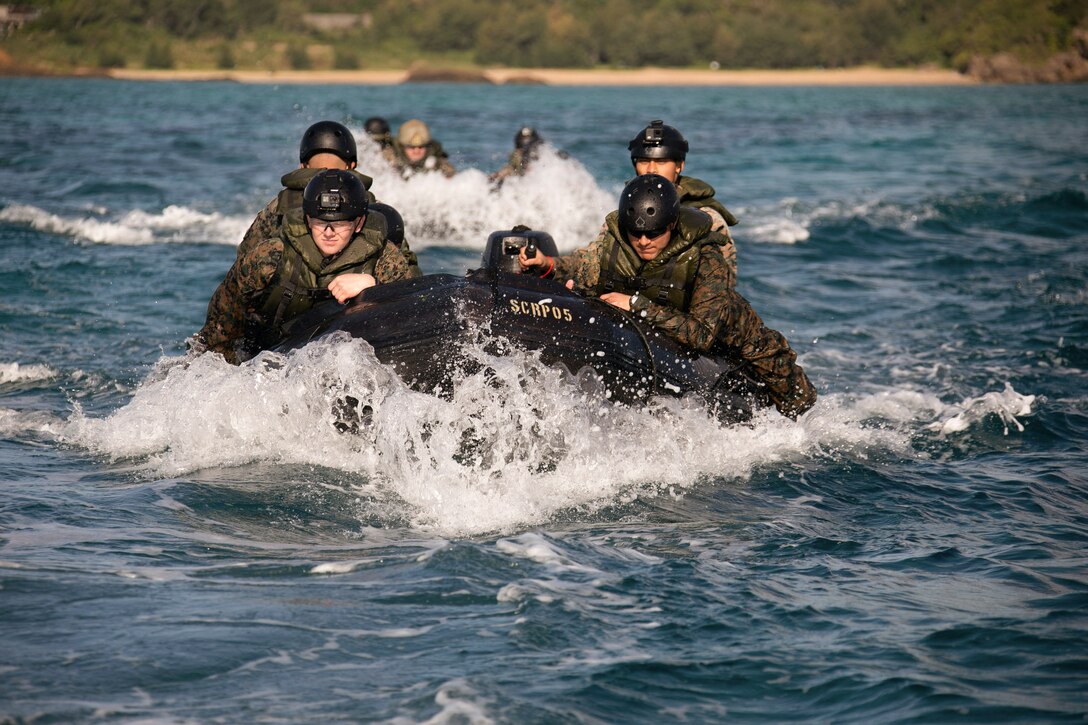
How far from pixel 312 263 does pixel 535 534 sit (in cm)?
267

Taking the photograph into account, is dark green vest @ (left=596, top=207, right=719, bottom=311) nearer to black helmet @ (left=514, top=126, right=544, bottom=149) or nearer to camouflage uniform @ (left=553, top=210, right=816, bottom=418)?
camouflage uniform @ (left=553, top=210, right=816, bottom=418)

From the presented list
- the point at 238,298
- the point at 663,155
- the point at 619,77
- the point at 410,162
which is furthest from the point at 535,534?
the point at 619,77

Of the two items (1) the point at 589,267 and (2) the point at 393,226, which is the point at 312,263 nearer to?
(2) the point at 393,226

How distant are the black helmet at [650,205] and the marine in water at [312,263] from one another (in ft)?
4.97

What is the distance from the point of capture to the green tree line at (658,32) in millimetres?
111562

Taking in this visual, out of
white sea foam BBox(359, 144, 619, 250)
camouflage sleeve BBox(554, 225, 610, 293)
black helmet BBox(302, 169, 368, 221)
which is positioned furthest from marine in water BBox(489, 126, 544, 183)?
black helmet BBox(302, 169, 368, 221)

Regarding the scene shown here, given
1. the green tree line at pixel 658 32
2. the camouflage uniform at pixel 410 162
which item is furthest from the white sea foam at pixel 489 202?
the green tree line at pixel 658 32

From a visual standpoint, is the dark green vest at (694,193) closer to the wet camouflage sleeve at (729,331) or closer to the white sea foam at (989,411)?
the wet camouflage sleeve at (729,331)

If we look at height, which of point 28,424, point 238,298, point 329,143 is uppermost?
point 329,143

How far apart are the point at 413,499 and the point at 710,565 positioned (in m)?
1.75

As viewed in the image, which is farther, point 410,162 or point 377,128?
point 377,128

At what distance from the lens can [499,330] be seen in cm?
773

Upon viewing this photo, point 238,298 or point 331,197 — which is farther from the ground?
point 331,197

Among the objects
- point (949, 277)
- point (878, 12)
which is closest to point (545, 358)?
point (949, 277)
